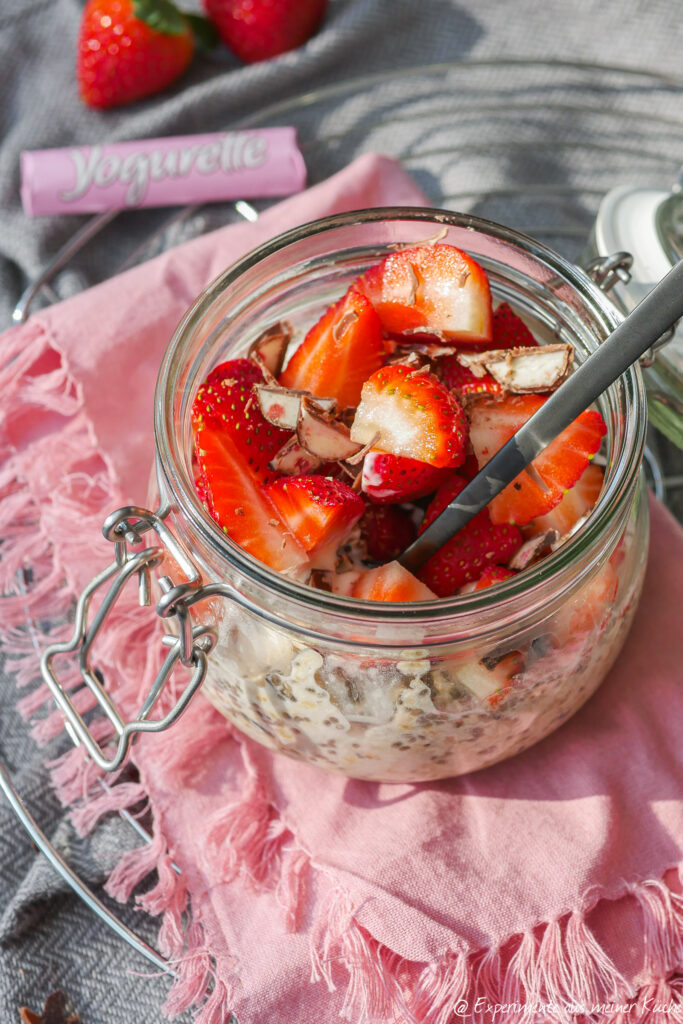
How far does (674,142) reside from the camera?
3.68ft

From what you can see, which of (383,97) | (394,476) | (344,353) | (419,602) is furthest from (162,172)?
(419,602)

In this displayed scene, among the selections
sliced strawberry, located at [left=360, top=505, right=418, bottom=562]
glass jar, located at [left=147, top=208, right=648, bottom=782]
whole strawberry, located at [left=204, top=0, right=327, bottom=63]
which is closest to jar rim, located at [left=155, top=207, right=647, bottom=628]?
glass jar, located at [left=147, top=208, right=648, bottom=782]

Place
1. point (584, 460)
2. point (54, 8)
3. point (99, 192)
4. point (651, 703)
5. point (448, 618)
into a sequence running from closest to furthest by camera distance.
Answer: point (448, 618)
point (584, 460)
point (651, 703)
point (99, 192)
point (54, 8)

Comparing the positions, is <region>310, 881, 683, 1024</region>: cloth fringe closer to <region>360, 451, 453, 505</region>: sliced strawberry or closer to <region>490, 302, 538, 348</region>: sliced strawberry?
<region>360, 451, 453, 505</region>: sliced strawberry

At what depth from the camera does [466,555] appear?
0.63 meters

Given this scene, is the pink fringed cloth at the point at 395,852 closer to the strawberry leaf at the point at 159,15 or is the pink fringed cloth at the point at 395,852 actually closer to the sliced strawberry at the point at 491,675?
the sliced strawberry at the point at 491,675

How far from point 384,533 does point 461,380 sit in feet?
0.40

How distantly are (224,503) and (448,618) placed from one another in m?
0.16

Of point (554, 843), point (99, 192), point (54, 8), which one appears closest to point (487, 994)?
point (554, 843)

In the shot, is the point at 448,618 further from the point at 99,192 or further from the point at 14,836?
the point at 99,192

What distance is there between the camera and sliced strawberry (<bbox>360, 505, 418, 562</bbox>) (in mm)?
664

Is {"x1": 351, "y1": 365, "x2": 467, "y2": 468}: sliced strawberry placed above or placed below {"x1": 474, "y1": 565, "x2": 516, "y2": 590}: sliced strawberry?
above

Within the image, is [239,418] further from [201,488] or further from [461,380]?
[461,380]

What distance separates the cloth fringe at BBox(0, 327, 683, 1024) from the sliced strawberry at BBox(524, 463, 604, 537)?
0.89ft
